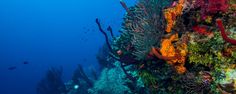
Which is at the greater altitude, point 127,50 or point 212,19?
point 127,50

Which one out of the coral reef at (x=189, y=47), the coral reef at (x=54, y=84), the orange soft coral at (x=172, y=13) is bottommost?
the coral reef at (x=189, y=47)

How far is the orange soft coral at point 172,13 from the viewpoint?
424 centimetres

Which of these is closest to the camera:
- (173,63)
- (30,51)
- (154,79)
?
(173,63)

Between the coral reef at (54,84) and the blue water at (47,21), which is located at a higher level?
the blue water at (47,21)

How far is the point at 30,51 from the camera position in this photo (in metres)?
116

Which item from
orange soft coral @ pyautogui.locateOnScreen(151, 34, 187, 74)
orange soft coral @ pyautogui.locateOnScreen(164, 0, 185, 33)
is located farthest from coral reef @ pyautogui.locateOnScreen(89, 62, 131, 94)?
orange soft coral @ pyautogui.locateOnScreen(151, 34, 187, 74)

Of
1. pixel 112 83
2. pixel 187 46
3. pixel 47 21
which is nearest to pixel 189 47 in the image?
pixel 187 46

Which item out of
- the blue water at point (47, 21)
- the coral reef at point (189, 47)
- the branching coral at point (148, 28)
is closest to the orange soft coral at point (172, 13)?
the coral reef at point (189, 47)

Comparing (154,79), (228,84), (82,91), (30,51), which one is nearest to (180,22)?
(154,79)

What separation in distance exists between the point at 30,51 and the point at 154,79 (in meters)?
117

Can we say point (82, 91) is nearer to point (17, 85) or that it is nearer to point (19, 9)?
point (17, 85)

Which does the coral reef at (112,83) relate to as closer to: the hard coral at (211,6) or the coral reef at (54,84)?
the coral reef at (54,84)

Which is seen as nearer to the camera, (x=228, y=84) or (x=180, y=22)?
(x=228, y=84)

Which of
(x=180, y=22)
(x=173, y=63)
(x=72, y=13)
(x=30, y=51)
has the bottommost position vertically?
(x=173, y=63)
